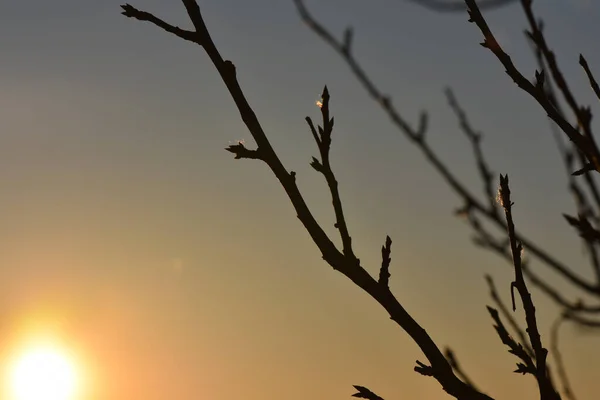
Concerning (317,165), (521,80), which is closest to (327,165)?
(317,165)

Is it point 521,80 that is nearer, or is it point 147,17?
point 521,80

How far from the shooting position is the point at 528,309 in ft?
7.30

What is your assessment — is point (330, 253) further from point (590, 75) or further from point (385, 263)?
point (590, 75)

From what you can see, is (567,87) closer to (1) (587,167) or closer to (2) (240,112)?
(1) (587,167)

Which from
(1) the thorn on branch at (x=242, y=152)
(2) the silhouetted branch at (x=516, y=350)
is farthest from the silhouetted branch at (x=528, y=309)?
(1) the thorn on branch at (x=242, y=152)

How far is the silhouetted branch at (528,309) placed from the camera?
2191mm

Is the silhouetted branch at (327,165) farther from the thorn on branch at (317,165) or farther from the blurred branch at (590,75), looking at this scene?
the blurred branch at (590,75)

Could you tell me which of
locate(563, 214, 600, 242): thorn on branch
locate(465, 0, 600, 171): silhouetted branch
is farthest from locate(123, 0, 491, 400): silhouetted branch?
locate(465, 0, 600, 171): silhouetted branch

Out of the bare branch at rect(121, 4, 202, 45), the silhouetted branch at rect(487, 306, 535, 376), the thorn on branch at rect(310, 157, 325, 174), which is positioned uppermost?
the bare branch at rect(121, 4, 202, 45)

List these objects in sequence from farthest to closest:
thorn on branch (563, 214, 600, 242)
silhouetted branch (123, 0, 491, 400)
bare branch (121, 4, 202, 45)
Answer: bare branch (121, 4, 202, 45) → silhouetted branch (123, 0, 491, 400) → thorn on branch (563, 214, 600, 242)

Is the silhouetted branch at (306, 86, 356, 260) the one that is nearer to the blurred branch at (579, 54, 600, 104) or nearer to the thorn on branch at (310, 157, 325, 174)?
the thorn on branch at (310, 157, 325, 174)

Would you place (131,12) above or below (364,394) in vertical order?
above

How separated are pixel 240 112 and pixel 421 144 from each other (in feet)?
6.68

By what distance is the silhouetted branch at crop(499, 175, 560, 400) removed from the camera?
86.3 inches
